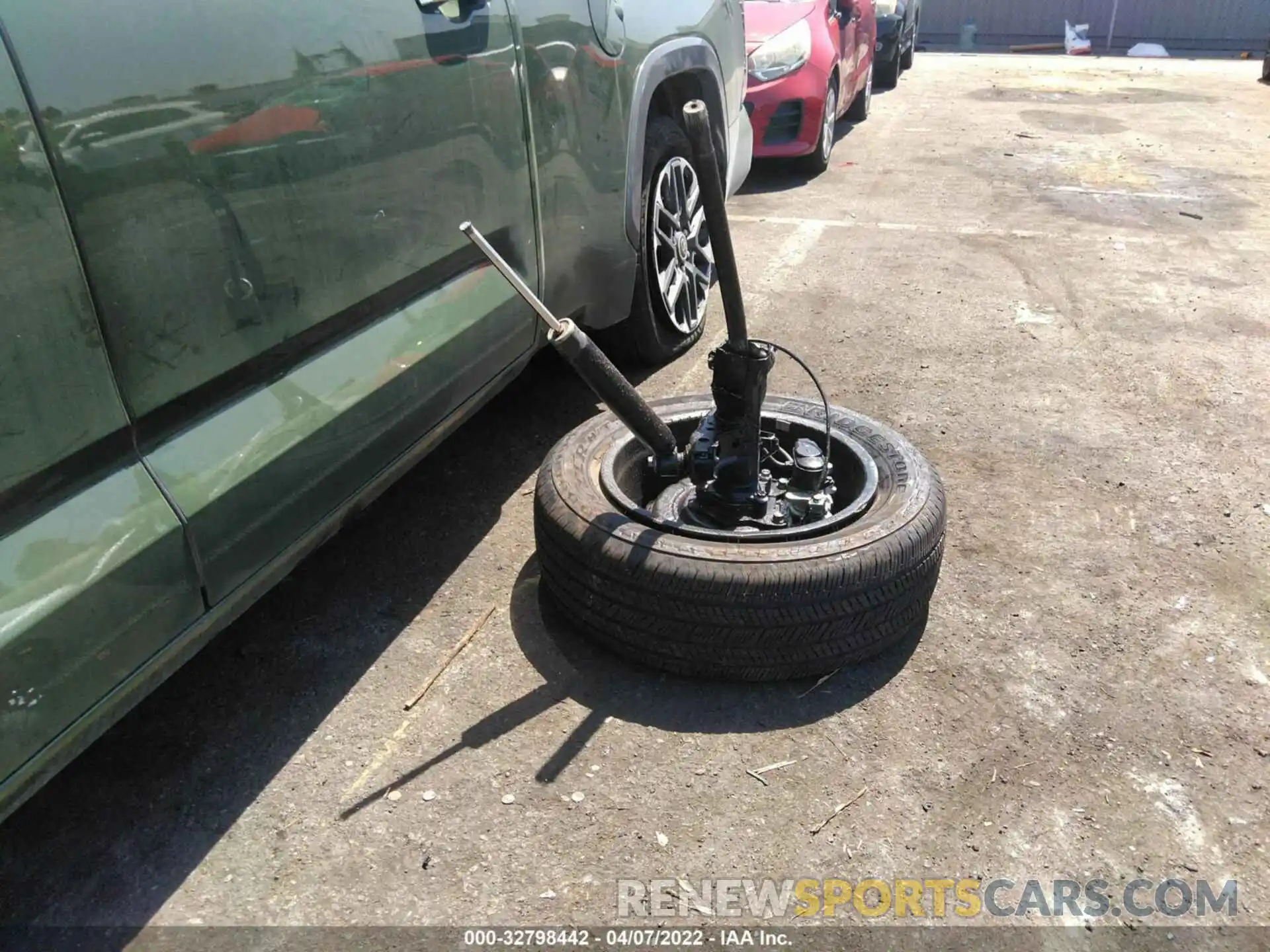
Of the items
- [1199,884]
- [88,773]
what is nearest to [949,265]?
[1199,884]

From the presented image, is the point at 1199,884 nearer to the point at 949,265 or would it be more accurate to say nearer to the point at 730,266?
the point at 730,266

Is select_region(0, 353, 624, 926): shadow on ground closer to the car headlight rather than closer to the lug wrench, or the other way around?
the lug wrench

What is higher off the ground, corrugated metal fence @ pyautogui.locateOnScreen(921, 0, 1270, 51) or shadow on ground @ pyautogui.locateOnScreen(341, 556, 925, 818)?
shadow on ground @ pyautogui.locateOnScreen(341, 556, 925, 818)

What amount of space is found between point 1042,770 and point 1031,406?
2.04 m

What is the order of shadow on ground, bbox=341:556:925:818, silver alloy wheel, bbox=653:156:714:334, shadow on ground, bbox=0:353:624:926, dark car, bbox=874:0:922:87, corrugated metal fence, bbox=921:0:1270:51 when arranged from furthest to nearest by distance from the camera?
1. corrugated metal fence, bbox=921:0:1270:51
2. dark car, bbox=874:0:922:87
3. silver alloy wheel, bbox=653:156:714:334
4. shadow on ground, bbox=341:556:925:818
5. shadow on ground, bbox=0:353:624:926

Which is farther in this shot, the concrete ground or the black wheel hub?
the black wheel hub

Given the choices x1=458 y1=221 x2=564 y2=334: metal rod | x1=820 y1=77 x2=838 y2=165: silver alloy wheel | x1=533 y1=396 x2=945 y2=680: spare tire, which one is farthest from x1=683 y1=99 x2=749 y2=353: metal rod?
x1=820 y1=77 x2=838 y2=165: silver alloy wheel

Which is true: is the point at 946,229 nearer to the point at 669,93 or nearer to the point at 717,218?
the point at 669,93

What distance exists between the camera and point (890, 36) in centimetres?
1265

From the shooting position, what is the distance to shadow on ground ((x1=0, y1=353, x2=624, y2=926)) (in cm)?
203

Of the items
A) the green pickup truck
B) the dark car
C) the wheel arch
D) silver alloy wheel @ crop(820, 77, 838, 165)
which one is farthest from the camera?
the dark car

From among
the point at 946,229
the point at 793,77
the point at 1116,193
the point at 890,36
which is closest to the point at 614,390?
the point at 946,229

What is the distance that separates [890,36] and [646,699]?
39.8 feet

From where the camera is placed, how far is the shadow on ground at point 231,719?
2.03 m
